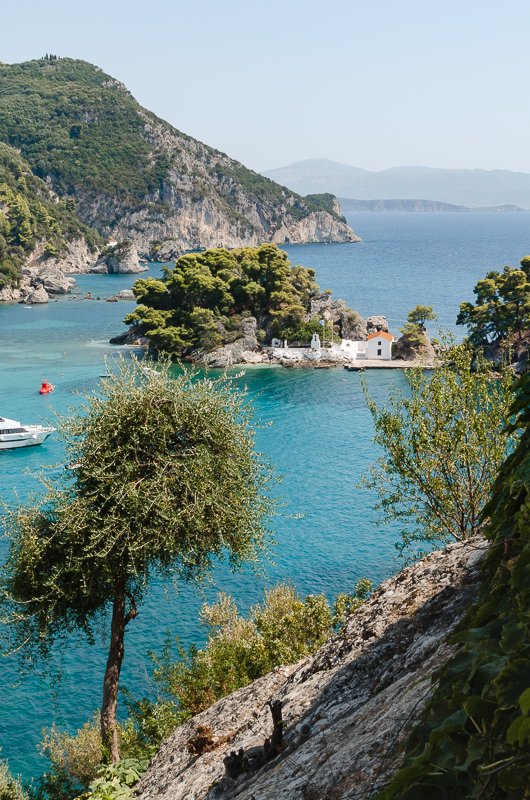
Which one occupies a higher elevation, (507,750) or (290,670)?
(507,750)

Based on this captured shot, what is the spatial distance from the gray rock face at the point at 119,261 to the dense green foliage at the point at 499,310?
10955cm

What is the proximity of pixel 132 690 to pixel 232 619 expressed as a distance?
482cm

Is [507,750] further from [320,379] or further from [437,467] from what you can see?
[320,379]

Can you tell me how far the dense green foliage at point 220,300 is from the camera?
87.5m

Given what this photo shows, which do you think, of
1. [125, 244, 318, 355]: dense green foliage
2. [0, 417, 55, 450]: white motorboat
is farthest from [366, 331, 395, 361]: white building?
[0, 417, 55, 450]: white motorboat

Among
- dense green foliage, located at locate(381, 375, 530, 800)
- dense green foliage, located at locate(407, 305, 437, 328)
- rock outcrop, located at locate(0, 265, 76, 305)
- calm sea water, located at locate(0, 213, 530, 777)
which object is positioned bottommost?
calm sea water, located at locate(0, 213, 530, 777)

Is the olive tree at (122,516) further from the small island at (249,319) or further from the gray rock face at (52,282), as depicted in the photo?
the gray rock face at (52,282)

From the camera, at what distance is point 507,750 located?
327 cm

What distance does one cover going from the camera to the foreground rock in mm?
6805

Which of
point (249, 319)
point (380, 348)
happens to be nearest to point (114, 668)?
point (380, 348)

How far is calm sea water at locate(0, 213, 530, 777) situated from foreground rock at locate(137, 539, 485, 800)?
5.89 metres

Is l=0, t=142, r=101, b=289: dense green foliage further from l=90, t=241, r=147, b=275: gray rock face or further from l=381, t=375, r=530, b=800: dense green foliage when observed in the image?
l=381, t=375, r=530, b=800: dense green foliage

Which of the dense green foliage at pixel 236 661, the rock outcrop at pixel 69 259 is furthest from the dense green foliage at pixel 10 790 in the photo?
the rock outcrop at pixel 69 259

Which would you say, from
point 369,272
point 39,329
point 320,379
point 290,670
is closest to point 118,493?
point 290,670
